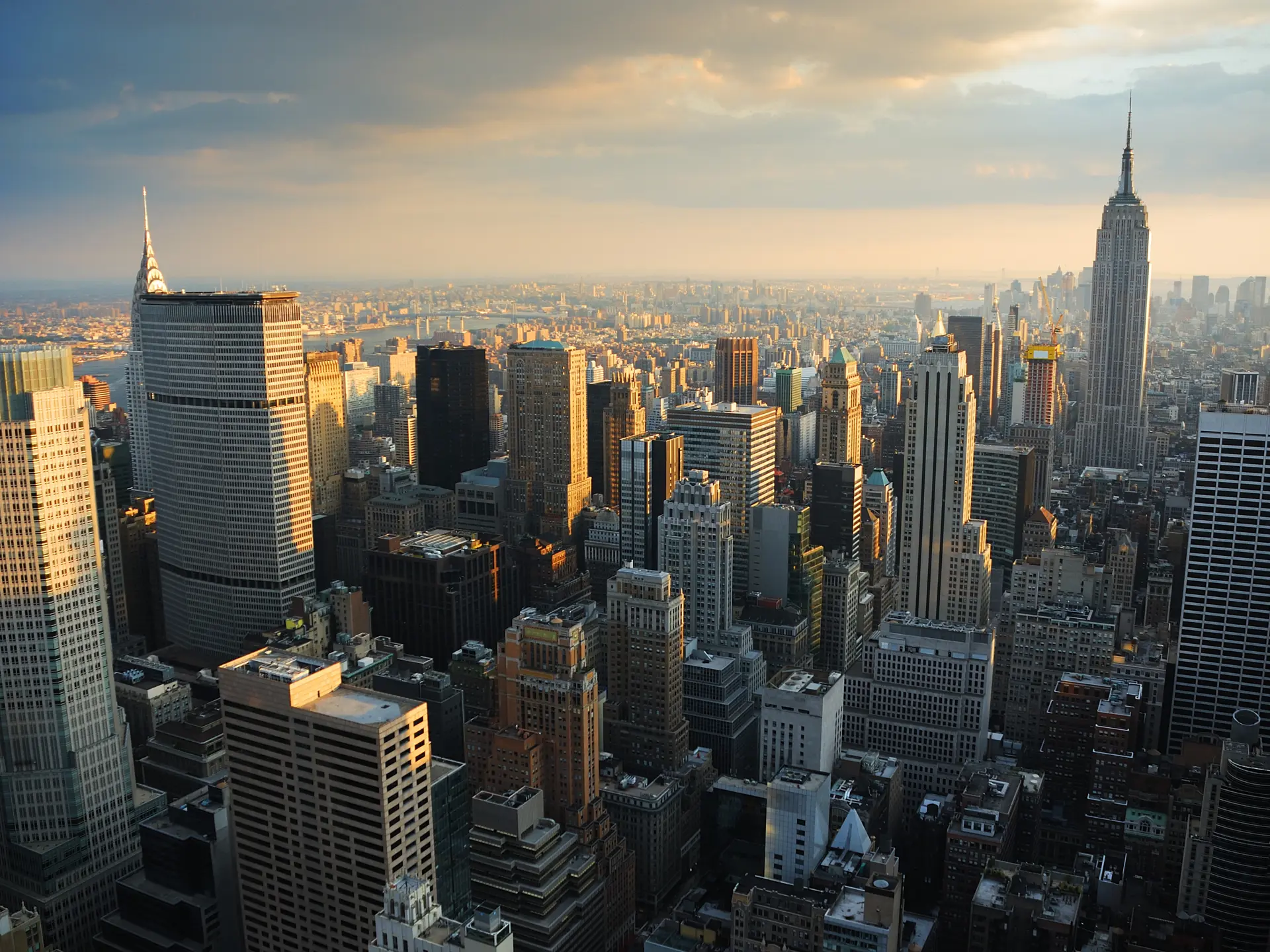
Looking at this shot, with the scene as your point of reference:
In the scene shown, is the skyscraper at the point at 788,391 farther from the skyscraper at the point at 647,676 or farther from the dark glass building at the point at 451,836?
the dark glass building at the point at 451,836

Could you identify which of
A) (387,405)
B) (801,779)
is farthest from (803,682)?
(387,405)

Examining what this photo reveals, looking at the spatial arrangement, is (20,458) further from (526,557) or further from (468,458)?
(468,458)

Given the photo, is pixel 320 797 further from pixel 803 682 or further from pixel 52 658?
pixel 803 682

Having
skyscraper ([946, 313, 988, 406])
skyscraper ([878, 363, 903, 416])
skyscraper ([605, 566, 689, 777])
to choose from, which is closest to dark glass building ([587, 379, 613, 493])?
skyscraper ([878, 363, 903, 416])

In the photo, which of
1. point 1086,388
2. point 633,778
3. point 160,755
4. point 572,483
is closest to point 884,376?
point 1086,388

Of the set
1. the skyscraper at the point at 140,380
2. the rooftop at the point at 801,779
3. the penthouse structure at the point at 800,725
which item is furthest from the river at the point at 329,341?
the rooftop at the point at 801,779

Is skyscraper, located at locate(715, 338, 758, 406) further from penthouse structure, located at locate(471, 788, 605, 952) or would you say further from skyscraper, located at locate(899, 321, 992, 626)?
penthouse structure, located at locate(471, 788, 605, 952)
